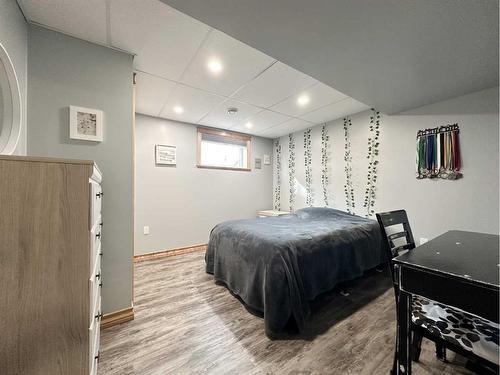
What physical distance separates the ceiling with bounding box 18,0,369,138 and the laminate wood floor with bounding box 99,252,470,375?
230 centimetres

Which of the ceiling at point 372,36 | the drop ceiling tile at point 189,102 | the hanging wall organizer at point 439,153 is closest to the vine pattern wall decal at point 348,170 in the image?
the hanging wall organizer at point 439,153

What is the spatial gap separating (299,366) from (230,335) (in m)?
0.54

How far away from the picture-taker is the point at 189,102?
2713 millimetres

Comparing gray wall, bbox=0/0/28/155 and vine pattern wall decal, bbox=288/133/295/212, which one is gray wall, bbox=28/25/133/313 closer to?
gray wall, bbox=0/0/28/155

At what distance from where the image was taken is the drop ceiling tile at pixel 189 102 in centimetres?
244

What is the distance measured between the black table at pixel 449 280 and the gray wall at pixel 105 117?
6.42 feet

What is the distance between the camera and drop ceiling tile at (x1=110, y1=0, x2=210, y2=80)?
1326mm

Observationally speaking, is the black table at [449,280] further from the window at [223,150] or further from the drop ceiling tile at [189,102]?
the window at [223,150]

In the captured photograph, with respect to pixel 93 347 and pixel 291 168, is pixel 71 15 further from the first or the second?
pixel 291 168

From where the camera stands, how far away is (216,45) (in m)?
1.65

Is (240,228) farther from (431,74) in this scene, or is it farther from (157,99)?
(431,74)

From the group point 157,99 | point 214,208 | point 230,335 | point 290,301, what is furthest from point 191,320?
point 157,99

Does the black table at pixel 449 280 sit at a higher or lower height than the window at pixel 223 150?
lower

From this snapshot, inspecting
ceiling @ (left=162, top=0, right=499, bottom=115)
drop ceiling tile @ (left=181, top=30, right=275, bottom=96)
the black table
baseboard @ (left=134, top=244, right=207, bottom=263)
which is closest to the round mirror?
ceiling @ (left=162, top=0, right=499, bottom=115)
